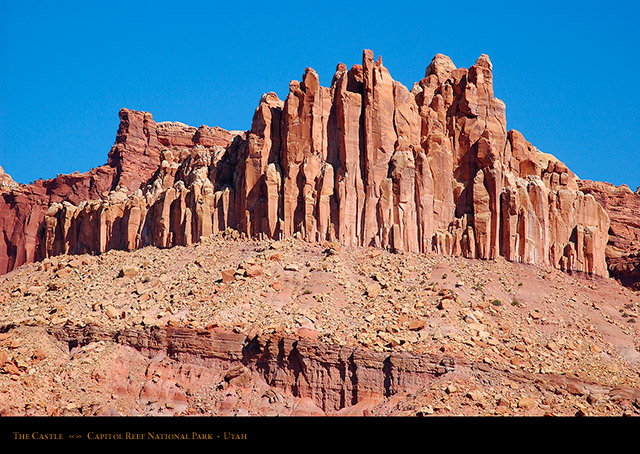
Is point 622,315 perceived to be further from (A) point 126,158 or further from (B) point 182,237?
(A) point 126,158

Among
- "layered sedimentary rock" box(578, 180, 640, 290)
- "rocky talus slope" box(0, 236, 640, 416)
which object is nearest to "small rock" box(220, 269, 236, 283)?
"rocky talus slope" box(0, 236, 640, 416)

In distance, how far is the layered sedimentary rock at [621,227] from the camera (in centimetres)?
8881

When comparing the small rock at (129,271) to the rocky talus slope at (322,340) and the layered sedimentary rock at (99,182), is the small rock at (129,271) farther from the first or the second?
the layered sedimentary rock at (99,182)

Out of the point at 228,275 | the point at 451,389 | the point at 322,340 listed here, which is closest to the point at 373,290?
the point at 322,340

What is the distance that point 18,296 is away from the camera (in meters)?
81.1

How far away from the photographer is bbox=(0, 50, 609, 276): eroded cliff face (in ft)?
260

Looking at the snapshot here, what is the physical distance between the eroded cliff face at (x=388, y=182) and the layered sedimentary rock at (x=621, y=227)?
4.23 m

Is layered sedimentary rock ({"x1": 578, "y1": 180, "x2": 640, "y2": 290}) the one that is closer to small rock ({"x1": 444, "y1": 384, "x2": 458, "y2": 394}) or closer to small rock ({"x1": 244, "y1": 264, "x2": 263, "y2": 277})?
small rock ({"x1": 244, "y1": 264, "x2": 263, "y2": 277})

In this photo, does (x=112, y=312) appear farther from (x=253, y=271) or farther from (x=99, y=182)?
(x=99, y=182)
